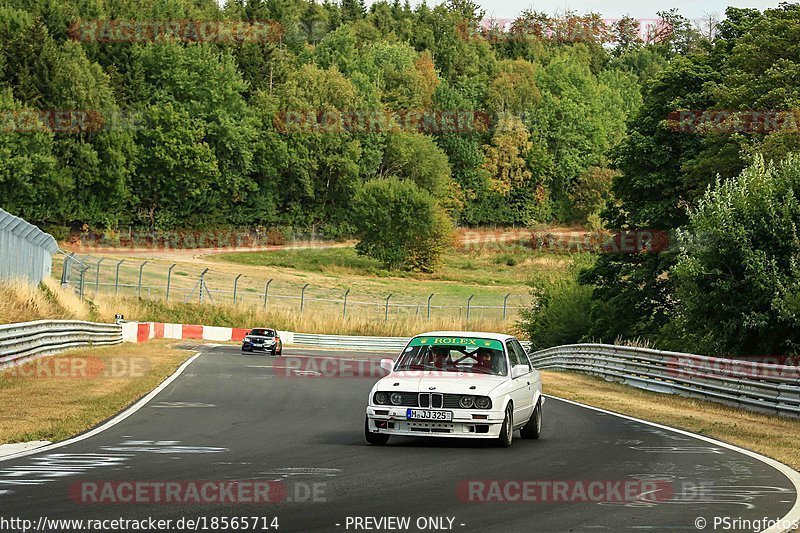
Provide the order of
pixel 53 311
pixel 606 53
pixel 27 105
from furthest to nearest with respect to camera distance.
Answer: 1. pixel 606 53
2. pixel 27 105
3. pixel 53 311

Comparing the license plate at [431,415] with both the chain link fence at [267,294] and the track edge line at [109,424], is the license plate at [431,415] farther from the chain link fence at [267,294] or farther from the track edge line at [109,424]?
the chain link fence at [267,294]

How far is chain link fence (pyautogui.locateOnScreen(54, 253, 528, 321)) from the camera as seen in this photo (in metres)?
64.8

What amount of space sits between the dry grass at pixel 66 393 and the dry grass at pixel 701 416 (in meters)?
8.57

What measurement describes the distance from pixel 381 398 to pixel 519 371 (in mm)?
2008

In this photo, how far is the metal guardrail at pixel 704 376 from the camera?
2056 cm

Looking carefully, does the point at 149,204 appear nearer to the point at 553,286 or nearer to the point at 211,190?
the point at 211,190

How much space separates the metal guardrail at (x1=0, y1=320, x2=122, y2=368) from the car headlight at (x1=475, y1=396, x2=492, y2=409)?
1255cm

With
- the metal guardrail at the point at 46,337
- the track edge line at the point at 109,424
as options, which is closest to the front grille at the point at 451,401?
the track edge line at the point at 109,424

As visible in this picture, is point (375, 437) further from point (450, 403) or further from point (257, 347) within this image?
point (257, 347)

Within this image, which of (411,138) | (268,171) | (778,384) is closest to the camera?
(778,384)

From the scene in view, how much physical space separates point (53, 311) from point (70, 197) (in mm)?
57750

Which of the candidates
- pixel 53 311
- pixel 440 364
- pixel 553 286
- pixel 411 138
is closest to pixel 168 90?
pixel 411 138

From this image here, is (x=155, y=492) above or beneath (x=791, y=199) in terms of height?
beneath

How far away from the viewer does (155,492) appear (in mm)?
9312
